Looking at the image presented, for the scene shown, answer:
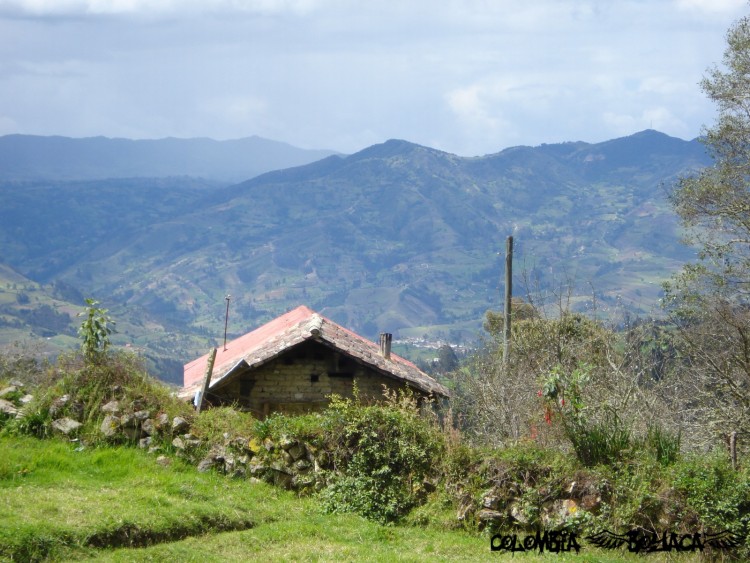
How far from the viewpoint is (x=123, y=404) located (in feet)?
46.3

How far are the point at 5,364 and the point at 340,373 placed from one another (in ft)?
32.0

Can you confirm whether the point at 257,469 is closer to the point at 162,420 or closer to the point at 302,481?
the point at 302,481

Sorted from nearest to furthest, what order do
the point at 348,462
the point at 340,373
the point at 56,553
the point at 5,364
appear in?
the point at 56,553 < the point at 348,462 < the point at 5,364 < the point at 340,373

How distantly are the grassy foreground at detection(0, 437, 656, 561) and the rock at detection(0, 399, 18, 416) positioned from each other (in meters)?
0.65

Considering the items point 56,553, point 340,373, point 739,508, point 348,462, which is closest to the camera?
point 56,553

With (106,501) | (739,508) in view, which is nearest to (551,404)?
(739,508)

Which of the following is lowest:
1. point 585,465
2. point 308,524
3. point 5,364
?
point 308,524

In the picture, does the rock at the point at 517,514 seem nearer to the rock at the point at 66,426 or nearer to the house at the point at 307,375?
the rock at the point at 66,426

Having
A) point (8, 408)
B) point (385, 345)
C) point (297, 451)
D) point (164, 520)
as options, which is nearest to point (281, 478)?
point (297, 451)

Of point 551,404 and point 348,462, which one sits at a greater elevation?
point 551,404

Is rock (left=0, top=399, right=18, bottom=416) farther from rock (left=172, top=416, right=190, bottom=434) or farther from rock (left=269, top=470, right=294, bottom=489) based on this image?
rock (left=269, top=470, right=294, bottom=489)

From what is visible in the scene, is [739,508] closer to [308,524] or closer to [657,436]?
[657,436]

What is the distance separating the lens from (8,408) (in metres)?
Answer: 13.9

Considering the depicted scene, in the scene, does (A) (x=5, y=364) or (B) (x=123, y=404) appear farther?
(A) (x=5, y=364)
